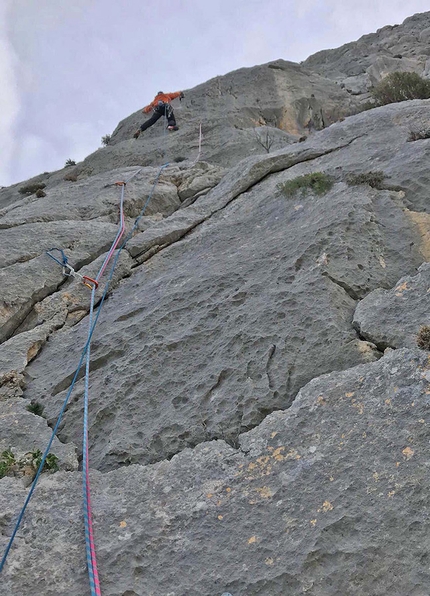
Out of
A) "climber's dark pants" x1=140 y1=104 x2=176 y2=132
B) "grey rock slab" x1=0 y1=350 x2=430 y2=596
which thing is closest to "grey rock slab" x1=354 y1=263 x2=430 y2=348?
"grey rock slab" x1=0 y1=350 x2=430 y2=596

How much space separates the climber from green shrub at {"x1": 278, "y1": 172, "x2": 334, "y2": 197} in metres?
11.3

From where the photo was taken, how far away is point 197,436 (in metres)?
5.68

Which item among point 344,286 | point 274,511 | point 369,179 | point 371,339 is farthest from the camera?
point 369,179

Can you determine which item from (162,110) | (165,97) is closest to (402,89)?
(162,110)

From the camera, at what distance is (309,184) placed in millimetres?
9156

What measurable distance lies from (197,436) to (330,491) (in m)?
1.74

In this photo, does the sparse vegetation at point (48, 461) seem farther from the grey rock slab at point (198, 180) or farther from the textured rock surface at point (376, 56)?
the textured rock surface at point (376, 56)

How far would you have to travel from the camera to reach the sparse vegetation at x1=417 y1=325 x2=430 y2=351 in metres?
5.18

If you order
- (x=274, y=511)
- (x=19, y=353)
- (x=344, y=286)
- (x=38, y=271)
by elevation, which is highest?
(x=38, y=271)

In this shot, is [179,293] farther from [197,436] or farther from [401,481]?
[401,481]

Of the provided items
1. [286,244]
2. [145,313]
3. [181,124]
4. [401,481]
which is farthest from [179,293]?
[181,124]

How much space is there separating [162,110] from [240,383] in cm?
1670

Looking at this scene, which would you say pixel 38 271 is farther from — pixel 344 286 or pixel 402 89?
pixel 402 89

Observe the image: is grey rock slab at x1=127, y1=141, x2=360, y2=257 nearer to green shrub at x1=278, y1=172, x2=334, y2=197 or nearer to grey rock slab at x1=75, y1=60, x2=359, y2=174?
green shrub at x1=278, y1=172, x2=334, y2=197
